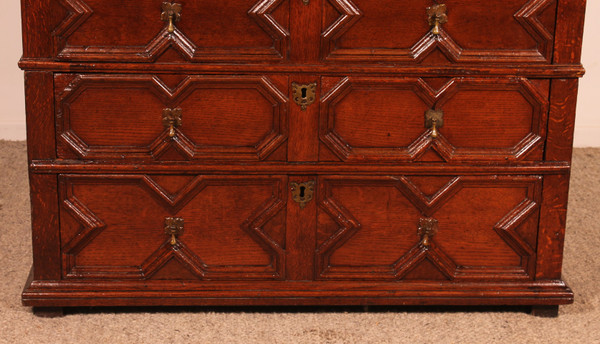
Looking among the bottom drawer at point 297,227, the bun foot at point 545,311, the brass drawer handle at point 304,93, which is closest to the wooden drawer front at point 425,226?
the bottom drawer at point 297,227

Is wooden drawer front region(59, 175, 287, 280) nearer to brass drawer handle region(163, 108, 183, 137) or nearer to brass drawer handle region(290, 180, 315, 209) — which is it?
brass drawer handle region(290, 180, 315, 209)

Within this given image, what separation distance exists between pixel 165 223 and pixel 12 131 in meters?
Result: 1.84

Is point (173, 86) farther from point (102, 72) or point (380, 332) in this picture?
point (380, 332)

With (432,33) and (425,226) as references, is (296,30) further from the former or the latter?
(425,226)

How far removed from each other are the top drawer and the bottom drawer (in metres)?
0.34

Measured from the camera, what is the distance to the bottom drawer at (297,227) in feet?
8.36

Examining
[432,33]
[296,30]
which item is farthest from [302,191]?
[432,33]

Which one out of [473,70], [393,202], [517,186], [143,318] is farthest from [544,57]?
[143,318]

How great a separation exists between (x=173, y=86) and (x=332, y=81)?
42 centimetres

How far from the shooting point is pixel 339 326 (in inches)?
103

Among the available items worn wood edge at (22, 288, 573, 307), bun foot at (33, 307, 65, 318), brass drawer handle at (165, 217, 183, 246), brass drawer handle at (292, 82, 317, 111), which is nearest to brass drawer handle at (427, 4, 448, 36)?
brass drawer handle at (292, 82, 317, 111)

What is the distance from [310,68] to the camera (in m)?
2.46

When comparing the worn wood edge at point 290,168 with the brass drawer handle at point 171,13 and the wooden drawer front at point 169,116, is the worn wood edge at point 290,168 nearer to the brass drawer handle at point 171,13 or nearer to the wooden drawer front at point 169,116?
the wooden drawer front at point 169,116

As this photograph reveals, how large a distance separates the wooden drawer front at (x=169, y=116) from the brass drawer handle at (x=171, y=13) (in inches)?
5.8
